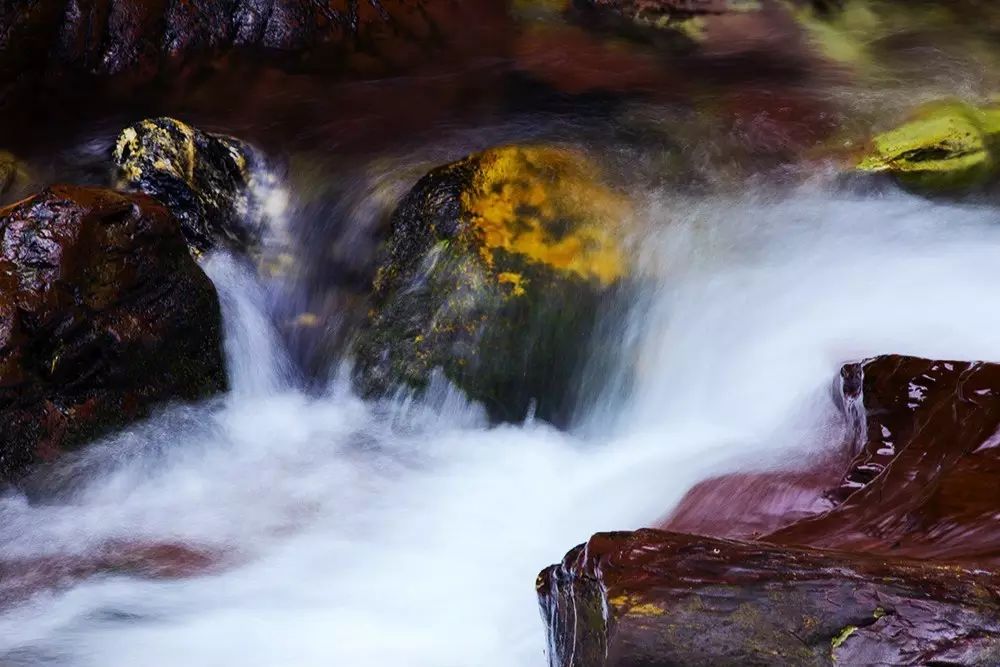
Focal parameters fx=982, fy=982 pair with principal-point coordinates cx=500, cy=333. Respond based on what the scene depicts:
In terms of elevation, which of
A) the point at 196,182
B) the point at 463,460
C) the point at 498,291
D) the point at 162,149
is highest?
the point at 162,149

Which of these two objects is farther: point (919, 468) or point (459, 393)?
point (459, 393)

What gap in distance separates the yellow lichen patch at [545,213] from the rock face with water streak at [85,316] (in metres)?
1.62

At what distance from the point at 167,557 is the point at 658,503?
2.20 m

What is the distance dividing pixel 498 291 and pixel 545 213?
21.3 inches

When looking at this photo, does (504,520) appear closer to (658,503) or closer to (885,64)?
(658,503)

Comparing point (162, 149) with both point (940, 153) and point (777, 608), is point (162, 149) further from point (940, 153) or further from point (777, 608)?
point (777, 608)

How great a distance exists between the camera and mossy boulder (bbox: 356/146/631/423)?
5207 mm

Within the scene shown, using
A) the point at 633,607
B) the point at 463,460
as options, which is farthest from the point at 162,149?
the point at 633,607

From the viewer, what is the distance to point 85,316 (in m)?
4.71

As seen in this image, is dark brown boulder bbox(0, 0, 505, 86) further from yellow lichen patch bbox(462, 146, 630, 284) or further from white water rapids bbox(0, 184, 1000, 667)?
white water rapids bbox(0, 184, 1000, 667)

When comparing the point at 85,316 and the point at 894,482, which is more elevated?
the point at 85,316

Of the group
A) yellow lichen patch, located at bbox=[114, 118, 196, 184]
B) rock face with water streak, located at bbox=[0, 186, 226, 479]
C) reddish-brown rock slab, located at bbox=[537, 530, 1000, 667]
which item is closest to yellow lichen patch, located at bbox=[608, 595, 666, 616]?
reddish-brown rock slab, located at bbox=[537, 530, 1000, 667]

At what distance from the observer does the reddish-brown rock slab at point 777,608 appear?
238 cm

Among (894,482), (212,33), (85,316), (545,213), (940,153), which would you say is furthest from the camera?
(212,33)
